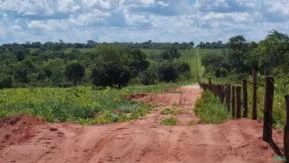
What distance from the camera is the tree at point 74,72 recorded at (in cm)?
11162

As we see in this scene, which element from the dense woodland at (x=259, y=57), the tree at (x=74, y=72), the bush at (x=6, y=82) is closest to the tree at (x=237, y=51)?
the dense woodland at (x=259, y=57)

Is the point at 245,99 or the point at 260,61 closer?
the point at 245,99

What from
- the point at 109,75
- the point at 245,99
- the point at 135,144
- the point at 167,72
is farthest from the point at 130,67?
the point at 135,144

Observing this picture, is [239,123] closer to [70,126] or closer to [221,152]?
[221,152]

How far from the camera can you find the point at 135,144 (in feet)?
41.6

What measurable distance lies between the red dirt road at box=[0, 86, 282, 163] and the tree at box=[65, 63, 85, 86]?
314 ft

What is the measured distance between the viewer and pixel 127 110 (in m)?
26.3

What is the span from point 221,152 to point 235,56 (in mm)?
84263

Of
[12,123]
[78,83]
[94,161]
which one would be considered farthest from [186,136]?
[78,83]

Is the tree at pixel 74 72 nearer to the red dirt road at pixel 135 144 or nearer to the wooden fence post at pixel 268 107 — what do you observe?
the red dirt road at pixel 135 144

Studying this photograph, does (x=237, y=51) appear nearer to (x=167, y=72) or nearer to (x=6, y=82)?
(x=167, y=72)

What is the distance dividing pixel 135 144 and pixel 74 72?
100357 millimetres

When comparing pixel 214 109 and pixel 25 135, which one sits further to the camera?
pixel 214 109

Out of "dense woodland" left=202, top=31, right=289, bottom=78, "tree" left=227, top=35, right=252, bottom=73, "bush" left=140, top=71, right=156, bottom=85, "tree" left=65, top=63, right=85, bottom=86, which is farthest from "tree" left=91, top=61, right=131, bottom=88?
"tree" left=65, top=63, right=85, bottom=86
